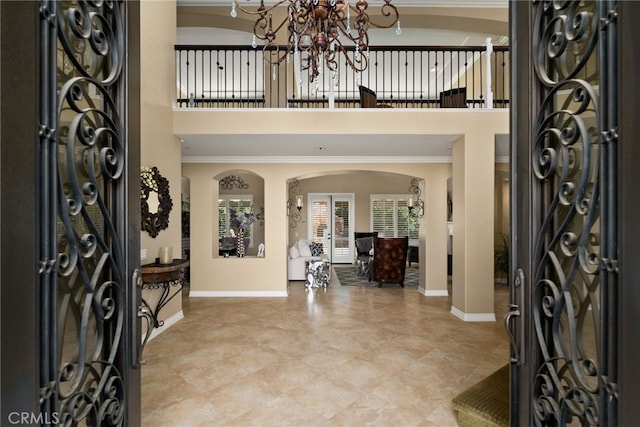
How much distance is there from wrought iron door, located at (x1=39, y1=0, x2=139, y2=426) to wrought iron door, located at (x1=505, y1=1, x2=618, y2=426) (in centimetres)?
138

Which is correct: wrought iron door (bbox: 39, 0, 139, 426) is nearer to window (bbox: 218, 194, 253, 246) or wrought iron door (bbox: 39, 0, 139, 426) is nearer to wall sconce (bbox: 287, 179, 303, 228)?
wall sconce (bbox: 287, 179, 303, 228)

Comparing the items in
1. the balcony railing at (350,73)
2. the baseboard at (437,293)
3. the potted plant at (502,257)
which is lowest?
the baseboard at (437,293)

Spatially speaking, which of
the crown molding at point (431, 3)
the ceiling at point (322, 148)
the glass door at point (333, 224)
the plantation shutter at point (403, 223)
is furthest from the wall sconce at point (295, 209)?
the crown molding at point (431, 3)

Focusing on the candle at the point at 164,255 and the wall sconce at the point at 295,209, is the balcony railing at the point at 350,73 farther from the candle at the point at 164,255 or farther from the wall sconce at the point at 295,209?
the wall sconce at the point at 295,209

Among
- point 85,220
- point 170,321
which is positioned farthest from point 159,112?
point 85,220

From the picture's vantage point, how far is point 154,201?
4055 mm

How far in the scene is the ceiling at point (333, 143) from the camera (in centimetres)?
499

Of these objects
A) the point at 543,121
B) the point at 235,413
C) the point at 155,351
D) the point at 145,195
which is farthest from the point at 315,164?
the point at 543,121

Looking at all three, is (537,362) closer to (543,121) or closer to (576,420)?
(576,420)

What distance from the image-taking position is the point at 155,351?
358 cm

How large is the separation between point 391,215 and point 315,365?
8852 mm

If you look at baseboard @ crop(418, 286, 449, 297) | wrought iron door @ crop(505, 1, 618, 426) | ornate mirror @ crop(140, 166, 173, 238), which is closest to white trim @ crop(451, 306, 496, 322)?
baseboard @ crop(418, 286, 449, 297)

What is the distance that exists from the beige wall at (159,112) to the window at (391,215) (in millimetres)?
7845

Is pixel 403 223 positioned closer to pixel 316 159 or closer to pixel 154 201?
pixel 316 159
